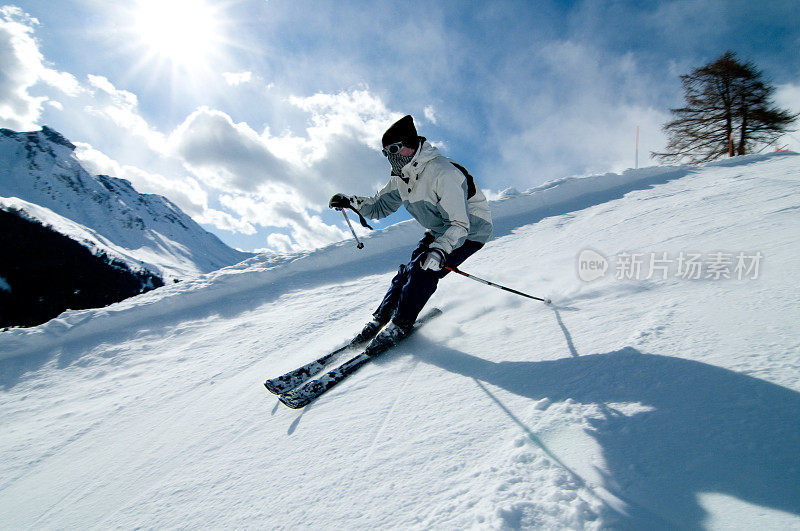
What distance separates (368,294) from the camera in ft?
19.2

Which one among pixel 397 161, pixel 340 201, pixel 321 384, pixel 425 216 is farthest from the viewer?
pixel 340 201

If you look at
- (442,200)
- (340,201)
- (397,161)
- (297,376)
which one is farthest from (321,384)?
(340,201)

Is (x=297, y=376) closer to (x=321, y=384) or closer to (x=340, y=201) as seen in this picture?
(x=321, y=384)

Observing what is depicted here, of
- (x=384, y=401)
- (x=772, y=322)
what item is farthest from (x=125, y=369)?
(x=772, y=322)

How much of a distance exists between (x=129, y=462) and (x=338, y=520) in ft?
6.58

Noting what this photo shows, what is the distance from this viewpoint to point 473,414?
77.6 inches

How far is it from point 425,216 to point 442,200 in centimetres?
47

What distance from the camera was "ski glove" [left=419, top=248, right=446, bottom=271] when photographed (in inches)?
119

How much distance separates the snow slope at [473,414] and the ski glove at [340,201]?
1.53 m

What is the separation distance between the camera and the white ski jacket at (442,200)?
3256mm

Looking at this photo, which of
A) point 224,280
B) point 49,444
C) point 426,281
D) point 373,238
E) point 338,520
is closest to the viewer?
point 338,520

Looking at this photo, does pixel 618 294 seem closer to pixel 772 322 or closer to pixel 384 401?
pixel 772 322

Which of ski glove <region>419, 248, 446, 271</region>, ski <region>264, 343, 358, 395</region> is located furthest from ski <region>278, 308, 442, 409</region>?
ski glove <region>419, 248, 446, 271</region>

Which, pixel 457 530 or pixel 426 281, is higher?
pixel 426 281
